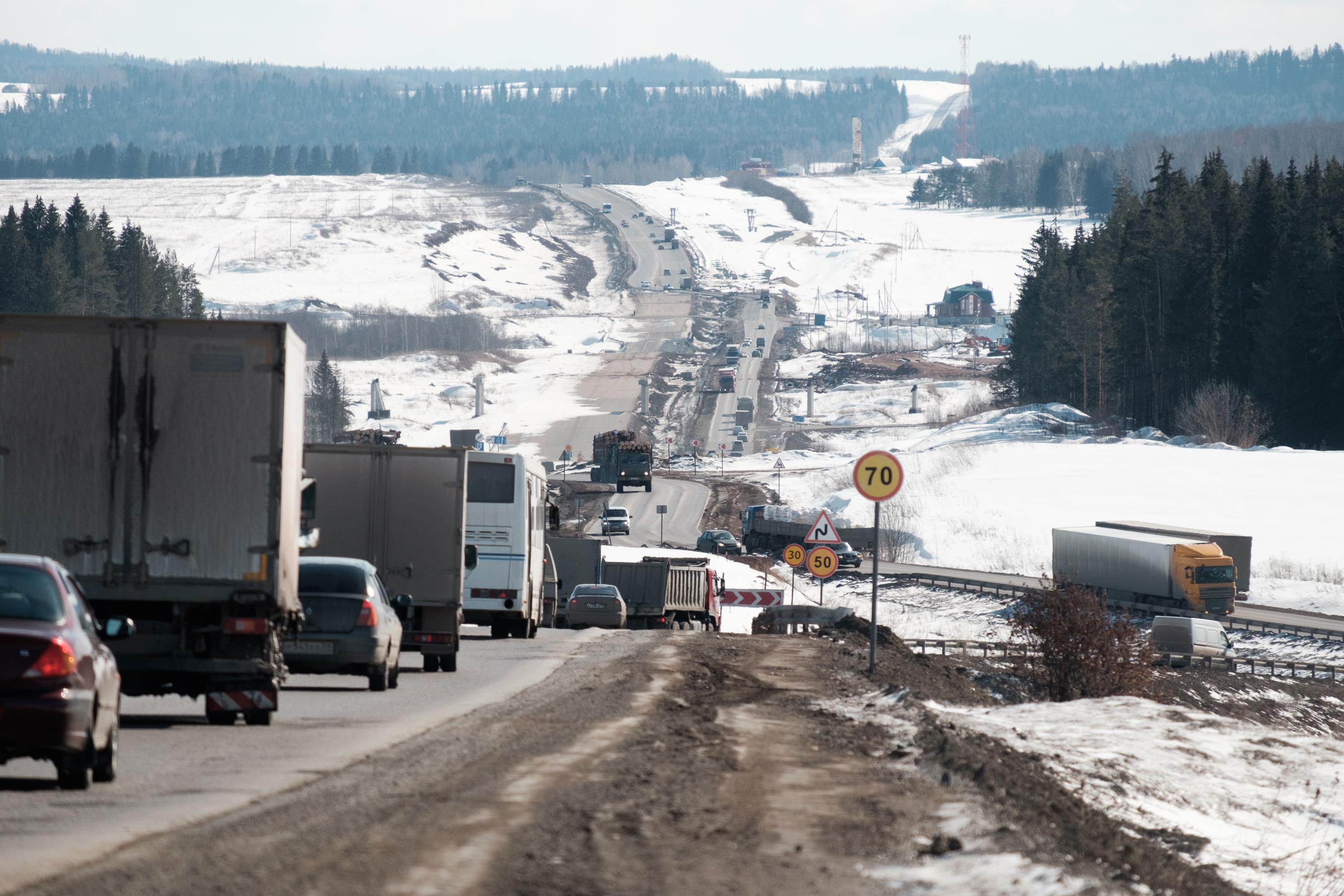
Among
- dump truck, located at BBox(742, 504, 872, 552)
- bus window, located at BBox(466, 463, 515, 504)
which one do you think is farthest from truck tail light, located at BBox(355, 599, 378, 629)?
dump truck, located at BBox(742, 504, 872, 552)

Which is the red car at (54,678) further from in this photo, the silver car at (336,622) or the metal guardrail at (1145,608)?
the metal guardrail at (1145,608)

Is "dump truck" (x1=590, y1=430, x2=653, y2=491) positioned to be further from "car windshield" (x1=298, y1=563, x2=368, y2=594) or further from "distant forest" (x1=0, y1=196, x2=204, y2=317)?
"car windshield" (x1=298, y1=563, x2=368, y2=594)

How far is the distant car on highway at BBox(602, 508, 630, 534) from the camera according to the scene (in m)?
81.9

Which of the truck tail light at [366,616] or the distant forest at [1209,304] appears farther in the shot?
the distant forest at [1209,304]

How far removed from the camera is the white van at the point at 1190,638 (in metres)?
43.2

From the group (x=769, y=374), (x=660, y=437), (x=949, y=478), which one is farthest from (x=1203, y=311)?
(x=769, y=374)

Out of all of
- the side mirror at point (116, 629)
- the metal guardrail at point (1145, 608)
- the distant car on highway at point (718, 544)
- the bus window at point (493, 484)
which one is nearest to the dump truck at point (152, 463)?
the side mirror at point (116, 629)

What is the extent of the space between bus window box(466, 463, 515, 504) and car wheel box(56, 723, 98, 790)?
1819 centimetres

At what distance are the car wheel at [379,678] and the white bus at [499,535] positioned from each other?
8921 mm

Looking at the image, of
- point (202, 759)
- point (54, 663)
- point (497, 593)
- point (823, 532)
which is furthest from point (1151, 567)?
point (54, 663)

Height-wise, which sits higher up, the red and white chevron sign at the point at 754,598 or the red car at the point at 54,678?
the red car at the point at 54,678

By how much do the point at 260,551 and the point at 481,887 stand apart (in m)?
6.90

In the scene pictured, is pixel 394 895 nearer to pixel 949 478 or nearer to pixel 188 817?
pixel 188 817

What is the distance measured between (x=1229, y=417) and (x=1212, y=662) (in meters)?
58.9
